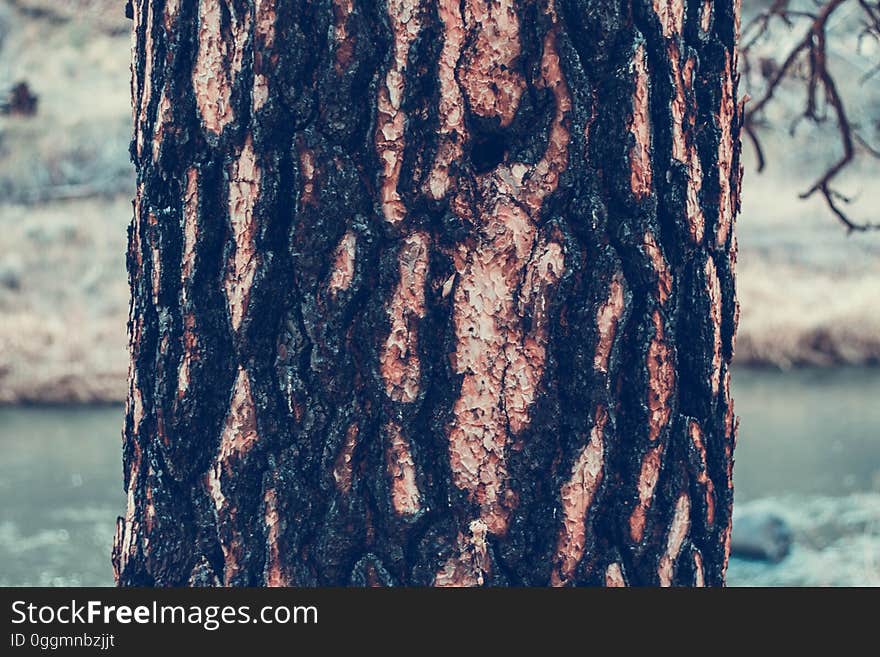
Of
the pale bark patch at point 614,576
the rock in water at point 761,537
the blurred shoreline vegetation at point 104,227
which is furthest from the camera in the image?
the blurred shoreline vegetation at point 104,227

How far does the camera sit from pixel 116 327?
7.50 m

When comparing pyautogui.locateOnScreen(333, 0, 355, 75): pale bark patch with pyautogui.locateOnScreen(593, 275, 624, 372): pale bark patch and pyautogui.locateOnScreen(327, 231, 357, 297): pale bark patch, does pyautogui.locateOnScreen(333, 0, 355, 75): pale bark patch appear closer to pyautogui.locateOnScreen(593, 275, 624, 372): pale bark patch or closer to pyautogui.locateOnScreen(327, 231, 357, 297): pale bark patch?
pyautogui.locateOnScreen(327, 231, 357, 297): pale bark patch

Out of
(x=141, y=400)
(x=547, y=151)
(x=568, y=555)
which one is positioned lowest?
(x=568, y=555)

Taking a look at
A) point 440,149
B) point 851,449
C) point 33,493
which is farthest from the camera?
point 851,449

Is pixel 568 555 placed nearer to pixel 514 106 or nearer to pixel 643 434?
pixel 643 434

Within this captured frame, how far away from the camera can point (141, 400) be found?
122cm

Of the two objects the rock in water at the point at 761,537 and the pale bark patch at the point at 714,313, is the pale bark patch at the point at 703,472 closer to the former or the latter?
the pale bark patch at the point at 714,313

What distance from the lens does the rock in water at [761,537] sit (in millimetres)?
4332

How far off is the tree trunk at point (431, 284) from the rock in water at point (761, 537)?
3.40 metres

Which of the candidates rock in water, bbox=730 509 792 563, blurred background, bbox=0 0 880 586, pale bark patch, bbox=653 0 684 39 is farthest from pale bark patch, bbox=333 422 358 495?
rock in water, bbox=730 509 792 563

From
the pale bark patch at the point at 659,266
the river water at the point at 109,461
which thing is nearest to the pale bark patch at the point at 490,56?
the pale bark patch at the point at 659,266

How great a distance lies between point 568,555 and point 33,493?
15.2ft

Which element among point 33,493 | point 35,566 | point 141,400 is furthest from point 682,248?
point 33,493

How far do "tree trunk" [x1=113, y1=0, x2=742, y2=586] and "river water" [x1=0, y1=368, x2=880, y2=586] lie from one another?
10.5 feet
